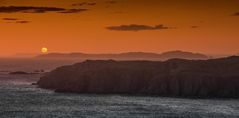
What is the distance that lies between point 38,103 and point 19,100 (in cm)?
1021

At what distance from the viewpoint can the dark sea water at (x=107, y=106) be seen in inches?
4724

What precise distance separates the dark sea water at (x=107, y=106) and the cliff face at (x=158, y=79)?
44.9ft

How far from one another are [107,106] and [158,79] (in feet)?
144

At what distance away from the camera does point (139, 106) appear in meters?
134

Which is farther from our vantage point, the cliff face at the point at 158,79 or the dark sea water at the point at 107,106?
the cliff face at the point at 158,79

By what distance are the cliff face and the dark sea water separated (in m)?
13.7

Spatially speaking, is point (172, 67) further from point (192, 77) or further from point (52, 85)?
point (52, 85)

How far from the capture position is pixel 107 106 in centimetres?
13500

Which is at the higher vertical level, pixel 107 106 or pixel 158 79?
pixel 158 79

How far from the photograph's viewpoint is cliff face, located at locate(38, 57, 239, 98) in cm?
16950

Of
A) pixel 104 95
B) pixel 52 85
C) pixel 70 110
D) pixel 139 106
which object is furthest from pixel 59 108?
pixel 52 85

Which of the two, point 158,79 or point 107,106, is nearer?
point 107,106

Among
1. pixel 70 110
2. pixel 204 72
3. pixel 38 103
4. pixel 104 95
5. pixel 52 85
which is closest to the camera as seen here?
pixel 70 110

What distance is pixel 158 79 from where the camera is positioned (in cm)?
17588
